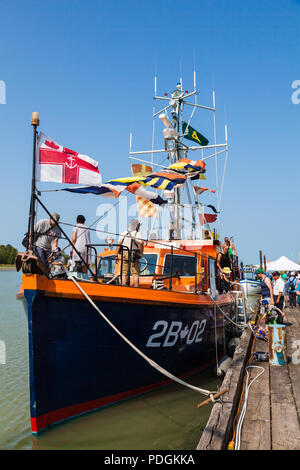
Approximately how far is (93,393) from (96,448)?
31.7 inches

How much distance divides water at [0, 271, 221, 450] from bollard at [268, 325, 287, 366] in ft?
5.10

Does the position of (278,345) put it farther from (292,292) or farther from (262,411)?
(292,292)

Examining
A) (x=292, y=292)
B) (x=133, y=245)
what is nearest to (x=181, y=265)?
(x=133, y=245)

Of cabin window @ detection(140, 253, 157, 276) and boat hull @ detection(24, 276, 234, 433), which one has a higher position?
cabin window @ detection(140, 253, 157, 276)

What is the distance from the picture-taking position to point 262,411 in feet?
14.6

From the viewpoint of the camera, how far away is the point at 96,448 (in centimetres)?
495

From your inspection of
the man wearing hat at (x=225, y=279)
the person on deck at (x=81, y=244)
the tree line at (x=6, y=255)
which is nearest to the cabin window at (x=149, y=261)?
the man wearing hat at (x=225, y=279)

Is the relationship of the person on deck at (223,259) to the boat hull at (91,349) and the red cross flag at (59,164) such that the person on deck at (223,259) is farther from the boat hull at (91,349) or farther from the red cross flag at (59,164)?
the red cross flag at (59,164)

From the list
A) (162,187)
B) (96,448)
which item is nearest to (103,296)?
(96,448)

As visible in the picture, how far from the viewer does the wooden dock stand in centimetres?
361

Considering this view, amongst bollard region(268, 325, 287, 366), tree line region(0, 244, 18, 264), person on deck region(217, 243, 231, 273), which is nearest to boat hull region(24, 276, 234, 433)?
bollard region(268, 325, 287, 366)

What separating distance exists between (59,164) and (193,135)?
925 centimetres

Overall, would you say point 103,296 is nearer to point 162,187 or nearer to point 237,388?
point 237,388

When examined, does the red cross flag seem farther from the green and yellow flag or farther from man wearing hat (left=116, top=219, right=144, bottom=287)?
the green and yellow flag
